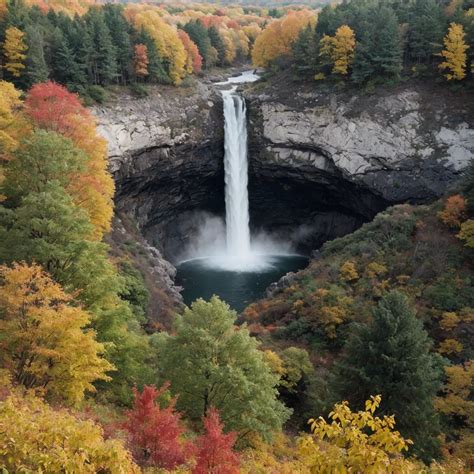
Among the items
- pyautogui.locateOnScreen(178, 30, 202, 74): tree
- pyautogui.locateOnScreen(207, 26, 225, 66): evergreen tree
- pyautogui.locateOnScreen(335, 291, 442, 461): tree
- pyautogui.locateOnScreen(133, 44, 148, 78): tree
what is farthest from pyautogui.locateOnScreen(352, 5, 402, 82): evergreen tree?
pyautogui.locateOnScreen(335, 291, 442, 461): tree

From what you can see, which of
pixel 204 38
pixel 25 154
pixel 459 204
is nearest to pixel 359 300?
pixel 459 204

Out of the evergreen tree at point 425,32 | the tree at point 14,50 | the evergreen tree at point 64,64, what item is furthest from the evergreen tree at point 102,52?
the evergreen tree at point 425,32

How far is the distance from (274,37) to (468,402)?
58913 millimetres

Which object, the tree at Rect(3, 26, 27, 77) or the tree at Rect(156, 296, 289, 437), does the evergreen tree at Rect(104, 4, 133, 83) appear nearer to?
the tree at Rect(3, 26, 27, 77)

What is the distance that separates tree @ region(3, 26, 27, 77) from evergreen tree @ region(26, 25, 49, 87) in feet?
1.82

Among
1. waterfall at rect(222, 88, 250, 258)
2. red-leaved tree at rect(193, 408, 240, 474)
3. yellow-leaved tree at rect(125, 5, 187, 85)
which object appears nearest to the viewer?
red-leaved tree at rect(193, 408, 240, 474)

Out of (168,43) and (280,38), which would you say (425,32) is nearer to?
(280,38)

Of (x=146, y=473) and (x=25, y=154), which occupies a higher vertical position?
(x=25, y=154)

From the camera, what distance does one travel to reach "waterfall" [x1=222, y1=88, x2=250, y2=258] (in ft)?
196

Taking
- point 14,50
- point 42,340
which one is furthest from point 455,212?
point 14,50

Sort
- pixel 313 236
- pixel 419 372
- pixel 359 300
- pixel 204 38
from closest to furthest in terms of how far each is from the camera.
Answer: pixel 419 372, pixel 359 300, pixel 313 236, pixel 204 38

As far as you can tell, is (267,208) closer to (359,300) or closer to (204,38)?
(204,38)

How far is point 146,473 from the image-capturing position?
A: 11.4m

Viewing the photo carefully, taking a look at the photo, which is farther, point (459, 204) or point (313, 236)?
point (313, 236)
